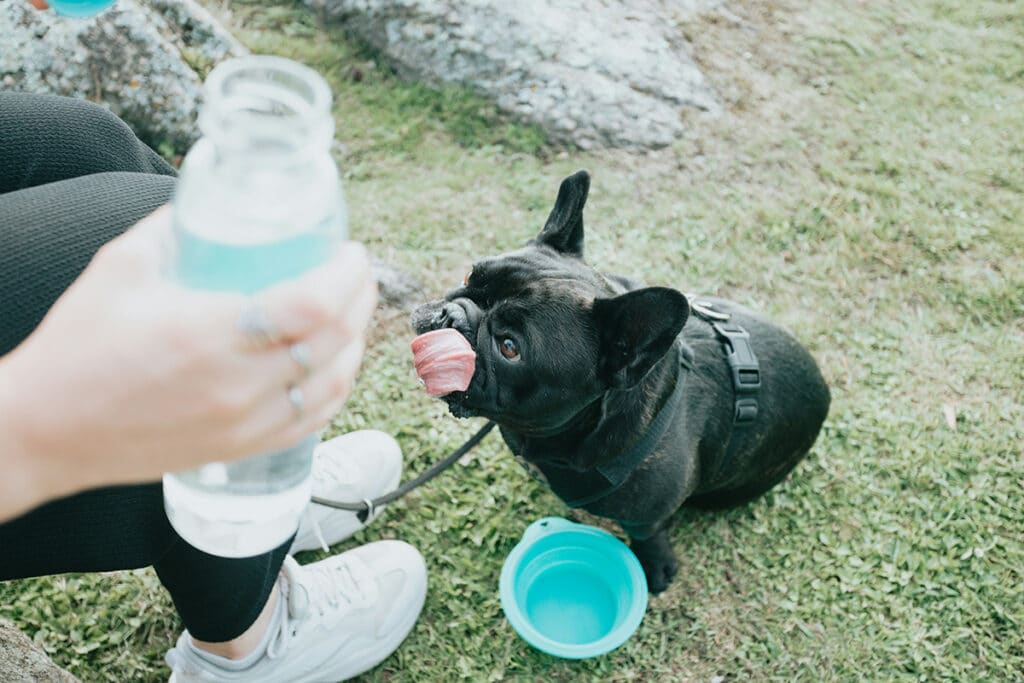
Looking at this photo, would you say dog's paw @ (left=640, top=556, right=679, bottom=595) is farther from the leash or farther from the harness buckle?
the leash

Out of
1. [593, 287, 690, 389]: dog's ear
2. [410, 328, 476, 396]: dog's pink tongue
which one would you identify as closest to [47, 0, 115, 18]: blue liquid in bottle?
[410, 328, 476, 396]: dog's pink tongue

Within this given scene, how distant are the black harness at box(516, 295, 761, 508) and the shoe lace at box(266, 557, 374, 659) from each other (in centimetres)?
78

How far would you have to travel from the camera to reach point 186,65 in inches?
181

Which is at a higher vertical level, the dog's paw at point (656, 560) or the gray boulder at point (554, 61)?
the gray boulder at point (554, 61)

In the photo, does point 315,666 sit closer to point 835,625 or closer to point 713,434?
point 713,434

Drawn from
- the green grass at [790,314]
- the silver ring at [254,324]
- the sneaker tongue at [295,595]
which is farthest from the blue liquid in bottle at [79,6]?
the green grass at [790,314]

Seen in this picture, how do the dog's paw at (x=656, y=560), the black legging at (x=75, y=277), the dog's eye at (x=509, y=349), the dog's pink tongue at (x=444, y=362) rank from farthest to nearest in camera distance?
the dog's paw at (x=656, y=560), the dog's eye at (x=509, y=349), the dog's pink tongue at (x=444, y=362), the black legging at (x=75, y=277)

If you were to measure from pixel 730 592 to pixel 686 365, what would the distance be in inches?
43.2

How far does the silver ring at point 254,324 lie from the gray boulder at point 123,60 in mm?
4026

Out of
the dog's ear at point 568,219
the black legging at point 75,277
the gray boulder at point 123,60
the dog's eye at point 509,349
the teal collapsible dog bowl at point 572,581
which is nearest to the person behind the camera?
the black legging at point 75,277

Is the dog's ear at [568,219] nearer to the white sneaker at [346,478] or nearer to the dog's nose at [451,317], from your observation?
the dog's nose at [451,317]

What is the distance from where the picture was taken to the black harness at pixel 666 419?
2.66 metres

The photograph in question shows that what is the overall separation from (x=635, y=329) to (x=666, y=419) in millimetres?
520

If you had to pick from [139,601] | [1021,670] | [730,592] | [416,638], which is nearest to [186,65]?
[139,601]
